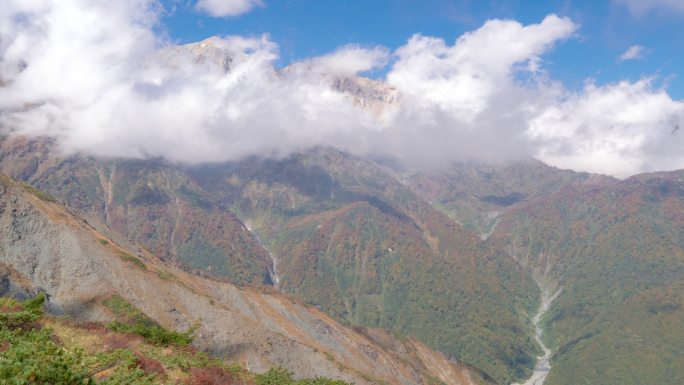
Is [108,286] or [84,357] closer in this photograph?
[84,357]

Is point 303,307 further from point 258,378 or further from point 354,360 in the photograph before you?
point 258,378

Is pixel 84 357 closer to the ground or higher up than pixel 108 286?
higher up

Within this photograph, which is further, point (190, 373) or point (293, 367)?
point (293, 367)

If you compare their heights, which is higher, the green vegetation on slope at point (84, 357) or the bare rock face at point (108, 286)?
the green vegetation on slope at point (84, 357)

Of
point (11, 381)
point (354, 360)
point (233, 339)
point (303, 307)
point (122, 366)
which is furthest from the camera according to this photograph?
point (303, 307)

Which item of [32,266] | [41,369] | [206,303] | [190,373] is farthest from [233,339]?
[41,369]

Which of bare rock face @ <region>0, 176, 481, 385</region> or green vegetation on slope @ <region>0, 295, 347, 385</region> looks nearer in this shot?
green vegetation on slope @ <region>0, 295, 347, 385</region>

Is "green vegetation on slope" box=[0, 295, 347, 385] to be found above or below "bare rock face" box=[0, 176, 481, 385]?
above

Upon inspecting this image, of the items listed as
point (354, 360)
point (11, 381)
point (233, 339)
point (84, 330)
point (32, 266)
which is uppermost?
point (11, 381)

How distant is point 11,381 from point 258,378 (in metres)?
30.9

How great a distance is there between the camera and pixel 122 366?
102ft

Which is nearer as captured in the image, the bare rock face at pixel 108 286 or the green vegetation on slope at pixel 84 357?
the green vegetation on slope at pixel 84 357

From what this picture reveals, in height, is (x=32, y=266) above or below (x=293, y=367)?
above

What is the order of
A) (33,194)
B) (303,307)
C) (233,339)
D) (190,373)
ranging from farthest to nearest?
(303,307)
(33,194)
(233,339)
(190,373)
